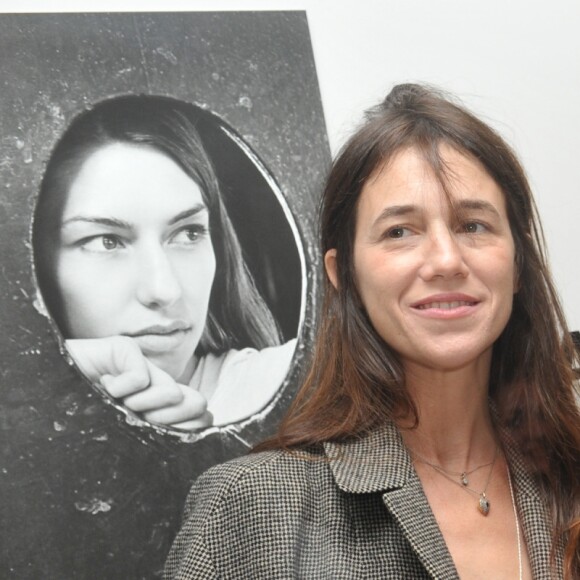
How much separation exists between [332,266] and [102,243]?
0.36 meters

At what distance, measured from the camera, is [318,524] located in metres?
1.31

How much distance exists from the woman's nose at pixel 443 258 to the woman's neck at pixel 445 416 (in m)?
0.17

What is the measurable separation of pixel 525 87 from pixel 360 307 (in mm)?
746

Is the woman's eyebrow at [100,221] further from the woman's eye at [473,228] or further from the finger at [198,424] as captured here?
the woman's eye at [473,228]

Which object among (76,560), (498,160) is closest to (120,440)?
(76,560)

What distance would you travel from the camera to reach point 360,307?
147cm

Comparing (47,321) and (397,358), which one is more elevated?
(47,321)

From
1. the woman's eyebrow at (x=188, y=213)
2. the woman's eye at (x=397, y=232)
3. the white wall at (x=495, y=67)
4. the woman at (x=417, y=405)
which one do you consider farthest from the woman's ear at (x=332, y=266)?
the white wall at (x=495, y=67)

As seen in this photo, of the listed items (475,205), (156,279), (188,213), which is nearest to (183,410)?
(156,279)

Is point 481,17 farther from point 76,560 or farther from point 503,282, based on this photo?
point 76,560

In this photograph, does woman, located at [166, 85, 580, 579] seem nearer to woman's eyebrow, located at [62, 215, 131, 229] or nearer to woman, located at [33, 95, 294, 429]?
woman, located at [33, 95, 294, 429]

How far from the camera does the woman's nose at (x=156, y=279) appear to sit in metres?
1.52

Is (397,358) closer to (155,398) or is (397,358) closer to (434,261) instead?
(434,261)

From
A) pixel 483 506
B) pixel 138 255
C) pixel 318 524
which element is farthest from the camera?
pixel 138 255
